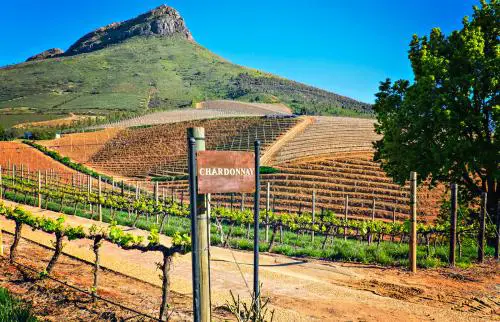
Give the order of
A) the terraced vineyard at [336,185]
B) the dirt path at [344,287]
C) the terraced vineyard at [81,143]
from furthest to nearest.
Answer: the terraced vineyard at [81,143]
the terraced vineyard at [336,185]
the dirt path at [344,287]

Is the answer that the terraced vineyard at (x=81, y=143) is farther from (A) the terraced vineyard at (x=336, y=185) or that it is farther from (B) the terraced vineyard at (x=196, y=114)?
(A) the terraced vineyard at (x=336, y=185)

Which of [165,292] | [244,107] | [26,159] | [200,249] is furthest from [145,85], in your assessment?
[200,249]

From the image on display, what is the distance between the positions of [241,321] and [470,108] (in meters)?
12.9

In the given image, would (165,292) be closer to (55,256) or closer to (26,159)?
(55,256)

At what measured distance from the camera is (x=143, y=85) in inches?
4820

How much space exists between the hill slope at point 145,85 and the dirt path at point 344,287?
72844 mm

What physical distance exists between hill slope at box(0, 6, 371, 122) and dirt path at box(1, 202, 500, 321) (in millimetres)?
72844

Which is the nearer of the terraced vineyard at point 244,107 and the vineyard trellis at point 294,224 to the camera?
the vineyard trellis at point 294,224

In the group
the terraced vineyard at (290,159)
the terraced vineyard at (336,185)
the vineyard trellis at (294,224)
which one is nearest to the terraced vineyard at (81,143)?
the terraced vineyard at (290,159)

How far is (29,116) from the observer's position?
7975 cm

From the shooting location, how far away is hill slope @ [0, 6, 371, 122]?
9800 centimetres

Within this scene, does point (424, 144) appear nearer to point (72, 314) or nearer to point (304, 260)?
point (304, 260)

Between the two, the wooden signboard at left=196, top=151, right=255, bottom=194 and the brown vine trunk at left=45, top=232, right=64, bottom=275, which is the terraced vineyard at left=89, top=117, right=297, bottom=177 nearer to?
the brown vine trunk at left=45, top=232, right=64, bottom=275

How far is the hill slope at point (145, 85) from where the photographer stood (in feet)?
322
